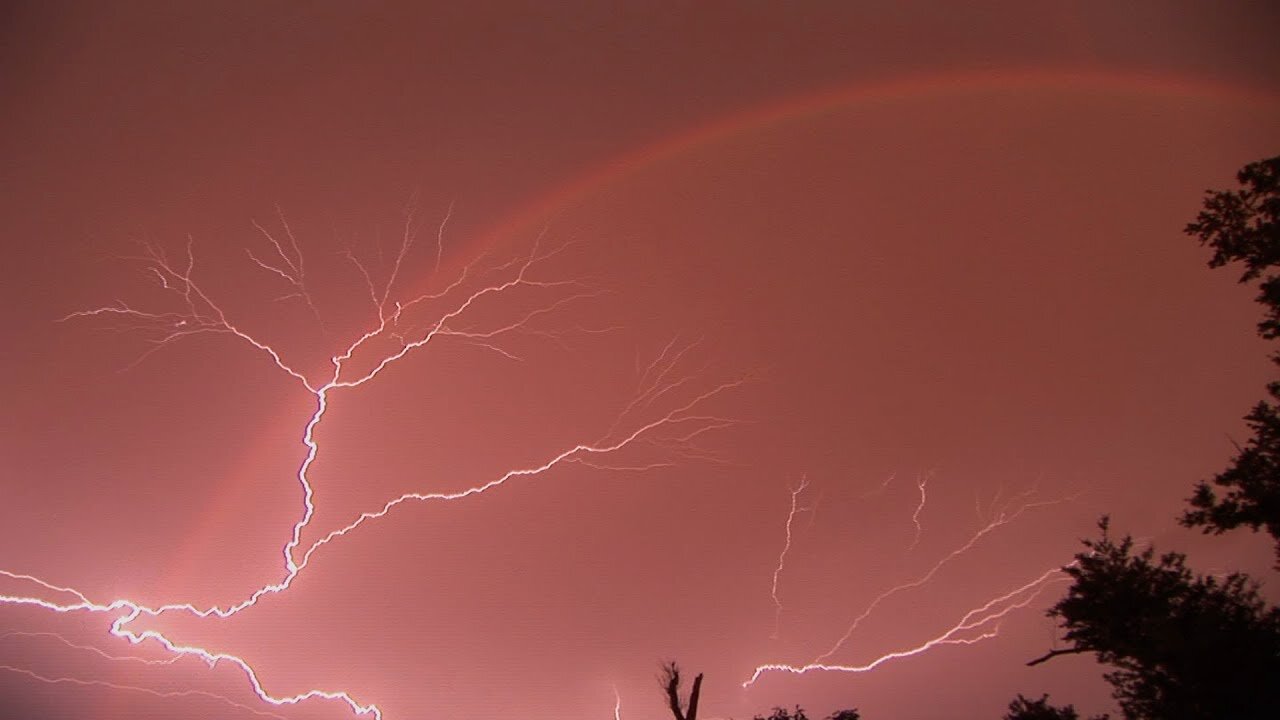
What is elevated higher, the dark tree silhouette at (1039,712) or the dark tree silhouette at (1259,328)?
the dark tree silhouette at (1259,328)

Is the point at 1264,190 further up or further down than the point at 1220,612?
further up

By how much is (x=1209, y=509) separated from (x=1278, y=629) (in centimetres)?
125

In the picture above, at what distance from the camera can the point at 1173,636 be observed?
15.7 ft

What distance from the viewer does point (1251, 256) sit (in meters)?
4.66

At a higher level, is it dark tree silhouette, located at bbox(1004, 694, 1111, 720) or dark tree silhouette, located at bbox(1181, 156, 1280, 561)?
dark tree silhouette, located at bbox(1181, 156, 1280, 561)

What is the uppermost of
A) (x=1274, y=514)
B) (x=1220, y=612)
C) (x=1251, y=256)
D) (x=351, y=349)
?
(x=351, y=349)

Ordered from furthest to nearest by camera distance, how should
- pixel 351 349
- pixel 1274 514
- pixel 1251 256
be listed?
pixel 351 349
pixel 1251 256
pixel 1274 514

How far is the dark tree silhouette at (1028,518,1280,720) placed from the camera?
178 inches

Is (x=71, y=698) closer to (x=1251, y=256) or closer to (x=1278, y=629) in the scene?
(x=1278, y=629)

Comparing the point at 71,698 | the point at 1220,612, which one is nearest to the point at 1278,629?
the point at 1220,612

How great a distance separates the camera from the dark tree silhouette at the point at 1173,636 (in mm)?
4527

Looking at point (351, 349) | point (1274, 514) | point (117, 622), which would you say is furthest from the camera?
point (117, 622)

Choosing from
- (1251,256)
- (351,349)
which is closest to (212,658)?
(351,349)

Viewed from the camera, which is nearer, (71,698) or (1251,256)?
(1251,256)
